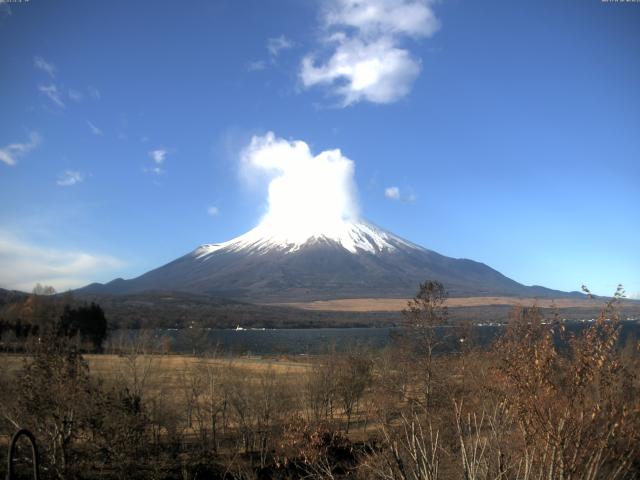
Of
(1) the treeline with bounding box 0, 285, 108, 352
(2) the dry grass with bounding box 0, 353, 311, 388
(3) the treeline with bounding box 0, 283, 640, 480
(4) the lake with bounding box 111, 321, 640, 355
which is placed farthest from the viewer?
(1) the treeline with bounding box 0, 285, 108, 352

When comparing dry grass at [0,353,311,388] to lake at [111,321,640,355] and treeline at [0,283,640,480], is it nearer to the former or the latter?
treeline at [0,283,640,480]

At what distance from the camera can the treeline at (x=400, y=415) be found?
6.33 meters

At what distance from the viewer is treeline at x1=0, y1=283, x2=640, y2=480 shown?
6.33m

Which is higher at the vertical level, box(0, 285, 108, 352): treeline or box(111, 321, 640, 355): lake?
box(0, 285, 108, 352): treeline

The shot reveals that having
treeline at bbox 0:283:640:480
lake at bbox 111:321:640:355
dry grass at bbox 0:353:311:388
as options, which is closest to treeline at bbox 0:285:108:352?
lake at bbox 111:321:640:355

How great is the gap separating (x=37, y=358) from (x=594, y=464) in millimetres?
12849

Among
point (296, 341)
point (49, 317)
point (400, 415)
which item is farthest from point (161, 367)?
point (296, 341)

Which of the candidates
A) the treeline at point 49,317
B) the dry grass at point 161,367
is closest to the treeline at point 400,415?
the dry grass at point 161,367

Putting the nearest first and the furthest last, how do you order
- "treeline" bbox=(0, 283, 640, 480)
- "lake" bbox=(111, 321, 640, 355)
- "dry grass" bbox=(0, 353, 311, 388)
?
"treeline" bbox=(0, 283, 640, 480), "dry grass" bbox=(0, 353, 311, 388), "lake" bbox=(111, 321, 640, 355)

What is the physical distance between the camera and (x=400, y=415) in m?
19.2

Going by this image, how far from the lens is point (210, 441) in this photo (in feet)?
73.4

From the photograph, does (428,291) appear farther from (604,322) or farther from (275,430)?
(604,322)

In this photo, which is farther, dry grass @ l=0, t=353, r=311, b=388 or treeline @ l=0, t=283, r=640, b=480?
dry grass @ l=0, t=353, r=311, b=388

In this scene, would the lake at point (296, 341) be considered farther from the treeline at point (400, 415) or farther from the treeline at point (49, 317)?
the treeline at point (49, 317)
